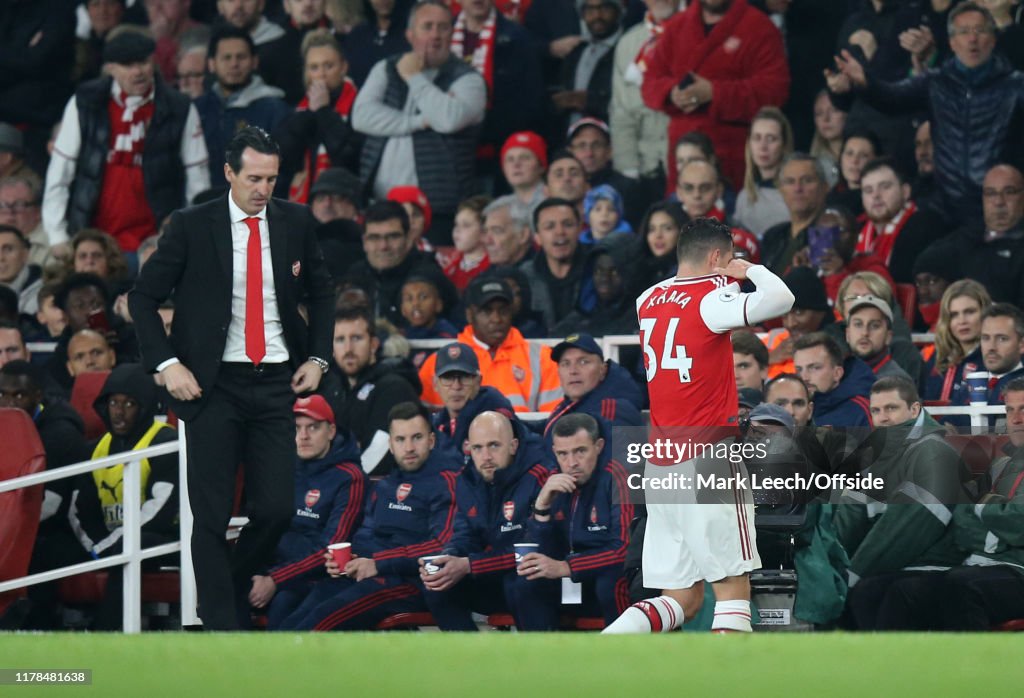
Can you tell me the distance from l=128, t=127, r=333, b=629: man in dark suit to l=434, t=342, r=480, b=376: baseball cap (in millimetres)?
1728

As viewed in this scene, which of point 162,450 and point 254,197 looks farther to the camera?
point 162,450

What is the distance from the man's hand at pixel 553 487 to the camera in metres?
7.96

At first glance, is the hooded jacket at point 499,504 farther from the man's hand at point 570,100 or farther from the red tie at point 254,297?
the man's hand at point 570,100

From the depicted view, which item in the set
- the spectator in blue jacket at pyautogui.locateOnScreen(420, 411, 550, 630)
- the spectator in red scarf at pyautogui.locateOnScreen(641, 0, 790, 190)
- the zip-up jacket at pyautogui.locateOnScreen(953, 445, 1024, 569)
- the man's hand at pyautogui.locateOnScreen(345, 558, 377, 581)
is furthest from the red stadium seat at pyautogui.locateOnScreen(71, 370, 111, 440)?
the zip-up jacket at pyautogui.locateOnScreen(953, 445, 1024, 569)

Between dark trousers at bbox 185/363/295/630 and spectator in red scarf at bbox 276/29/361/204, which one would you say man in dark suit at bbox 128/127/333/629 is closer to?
dark trousers at bbox 185/363/295/630

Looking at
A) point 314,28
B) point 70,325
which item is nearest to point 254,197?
point 70,325

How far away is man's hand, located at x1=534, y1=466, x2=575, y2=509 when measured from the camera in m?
7.96

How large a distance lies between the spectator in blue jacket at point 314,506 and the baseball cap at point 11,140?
4.97 meters

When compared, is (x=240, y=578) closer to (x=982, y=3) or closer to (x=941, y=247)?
(x=941, y=247)

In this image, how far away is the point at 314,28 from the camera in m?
13.0

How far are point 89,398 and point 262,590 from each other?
1819mm

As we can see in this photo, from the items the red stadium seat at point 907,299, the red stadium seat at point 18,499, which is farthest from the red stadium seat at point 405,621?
the red stadium seat at point 907,299

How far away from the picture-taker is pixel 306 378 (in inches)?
281

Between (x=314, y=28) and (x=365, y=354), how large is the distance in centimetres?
419
